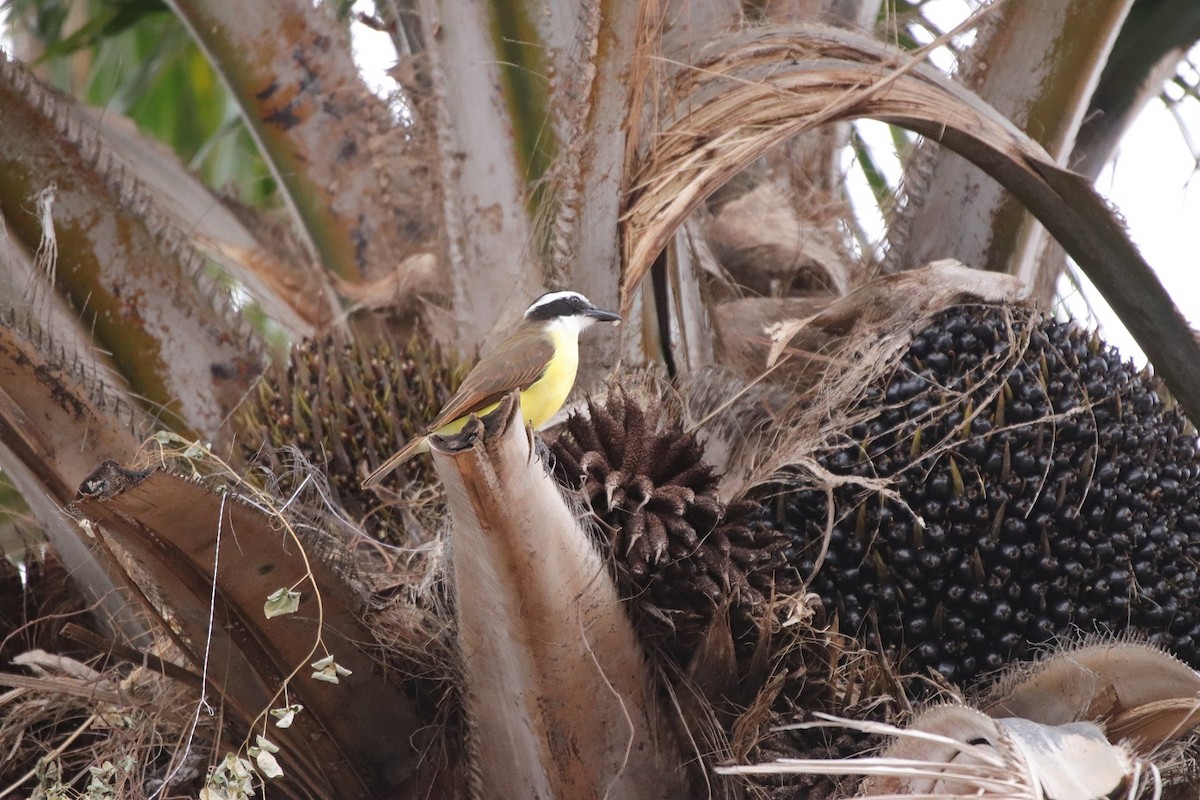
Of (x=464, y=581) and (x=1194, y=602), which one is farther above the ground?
(x=464, y=581)

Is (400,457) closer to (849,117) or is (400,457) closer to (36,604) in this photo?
(36,604)

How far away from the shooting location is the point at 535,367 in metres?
2.85

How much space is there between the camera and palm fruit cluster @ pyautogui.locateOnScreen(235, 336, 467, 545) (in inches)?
135

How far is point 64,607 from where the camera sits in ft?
10.7

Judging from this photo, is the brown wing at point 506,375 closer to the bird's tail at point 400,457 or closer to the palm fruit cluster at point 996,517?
the bird's tail at point 400,457

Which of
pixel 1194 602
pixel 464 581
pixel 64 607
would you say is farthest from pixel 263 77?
pixel 1194 602

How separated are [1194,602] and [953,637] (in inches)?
21.2

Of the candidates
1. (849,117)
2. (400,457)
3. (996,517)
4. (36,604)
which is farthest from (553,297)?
(36,604)

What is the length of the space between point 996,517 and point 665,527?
68 cm

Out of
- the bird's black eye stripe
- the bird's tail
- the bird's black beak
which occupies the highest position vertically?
the bird's black eye stripe

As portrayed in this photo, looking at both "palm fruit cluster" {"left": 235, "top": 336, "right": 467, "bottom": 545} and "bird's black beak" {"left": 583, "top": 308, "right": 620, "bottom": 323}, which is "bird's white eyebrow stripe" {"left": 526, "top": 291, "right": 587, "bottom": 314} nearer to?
"bird's black beak" {"left": 583, "top": 308, "right": 620, "bottom": 323}

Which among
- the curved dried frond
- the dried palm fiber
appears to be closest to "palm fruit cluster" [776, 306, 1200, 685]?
the curved dried frond

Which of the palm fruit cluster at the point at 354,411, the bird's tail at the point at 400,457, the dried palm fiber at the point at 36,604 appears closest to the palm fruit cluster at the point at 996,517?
the bird's tail at the point at 400,457

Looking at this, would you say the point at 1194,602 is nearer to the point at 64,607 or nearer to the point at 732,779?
the point at 732,779
